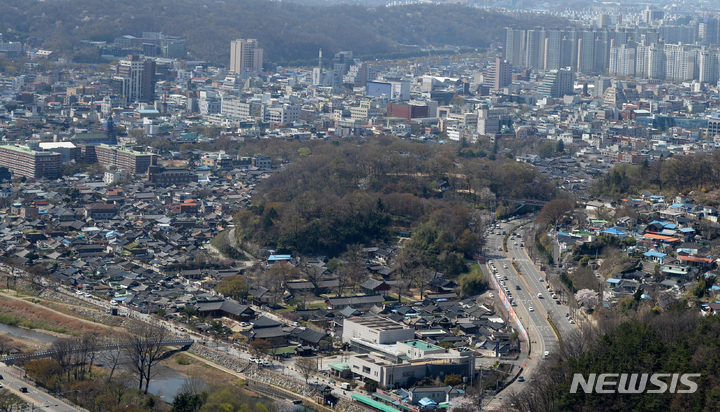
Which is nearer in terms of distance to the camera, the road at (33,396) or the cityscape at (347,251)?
the road at (33,396)

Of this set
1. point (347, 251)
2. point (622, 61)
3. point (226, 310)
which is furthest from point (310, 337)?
point (622, 61)

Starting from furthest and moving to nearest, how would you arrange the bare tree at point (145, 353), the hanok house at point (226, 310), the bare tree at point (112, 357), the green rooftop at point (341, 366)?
the hanok house at point (226, 310) < the bare tree at point (112, 357) < the green rooftop at point (341, 366) < the bare tree at point (145, 353)

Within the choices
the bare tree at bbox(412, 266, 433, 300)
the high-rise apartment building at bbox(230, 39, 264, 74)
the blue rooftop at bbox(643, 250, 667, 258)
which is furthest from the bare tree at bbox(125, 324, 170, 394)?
the high-rise apartment building at bbox(230, 39, 264, 74)

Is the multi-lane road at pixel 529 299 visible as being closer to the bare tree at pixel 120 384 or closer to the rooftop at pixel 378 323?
the rooftop at pixel 378 323

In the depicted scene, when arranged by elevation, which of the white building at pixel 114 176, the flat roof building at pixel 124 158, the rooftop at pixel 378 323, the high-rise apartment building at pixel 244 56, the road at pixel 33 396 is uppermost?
the high-rise apartment building at pixel 244 56

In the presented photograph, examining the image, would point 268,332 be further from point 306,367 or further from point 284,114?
point 284,114

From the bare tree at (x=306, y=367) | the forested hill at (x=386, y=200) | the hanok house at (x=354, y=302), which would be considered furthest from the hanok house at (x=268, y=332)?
the forested hill at (x=386, y=200)

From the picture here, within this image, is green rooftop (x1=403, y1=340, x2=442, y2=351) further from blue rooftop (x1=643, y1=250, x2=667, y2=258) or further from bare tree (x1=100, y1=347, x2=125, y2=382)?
blue rooftop (x1=643, y1=250, x2=667, y2=258)

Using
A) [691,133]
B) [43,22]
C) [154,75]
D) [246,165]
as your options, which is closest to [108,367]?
[246,165]
